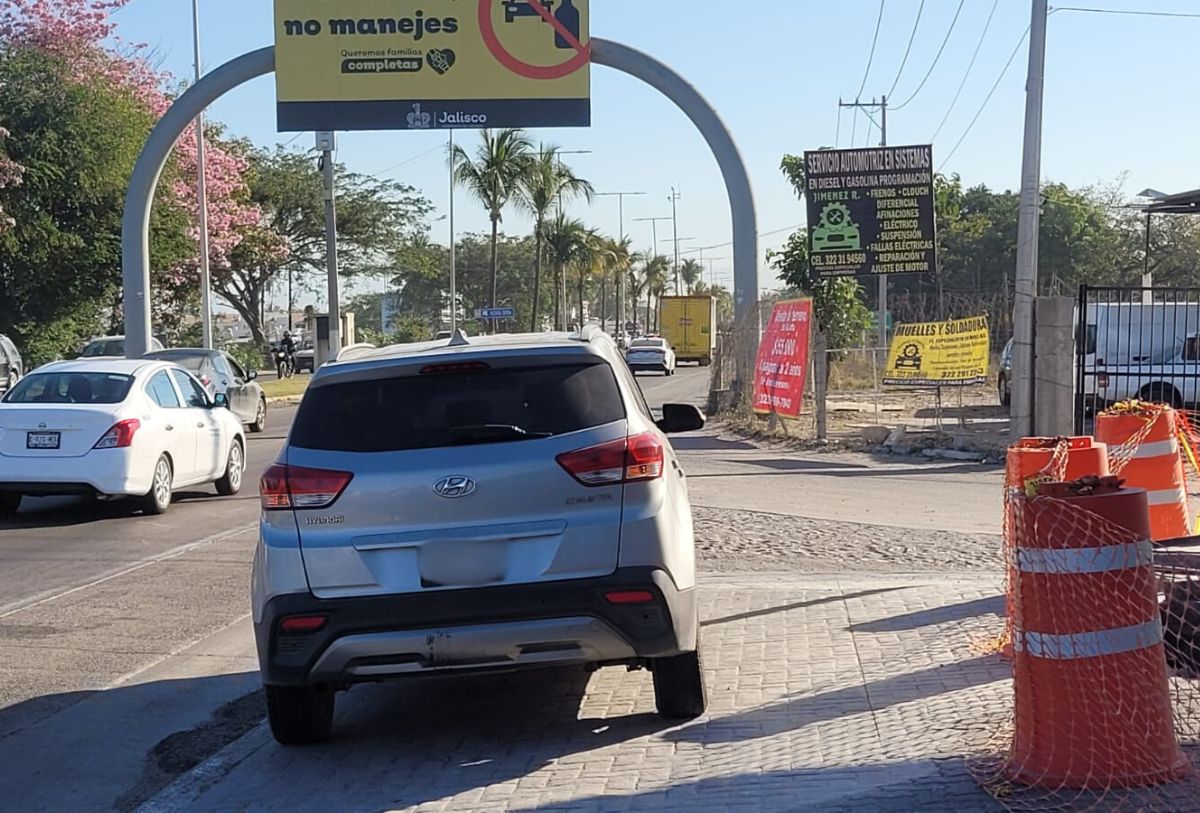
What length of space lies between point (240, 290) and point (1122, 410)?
170 ft

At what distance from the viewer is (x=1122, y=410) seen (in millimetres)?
9414

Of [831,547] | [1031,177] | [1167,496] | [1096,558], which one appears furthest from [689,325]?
[1096,558]

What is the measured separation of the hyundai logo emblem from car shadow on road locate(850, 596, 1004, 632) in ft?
10.6

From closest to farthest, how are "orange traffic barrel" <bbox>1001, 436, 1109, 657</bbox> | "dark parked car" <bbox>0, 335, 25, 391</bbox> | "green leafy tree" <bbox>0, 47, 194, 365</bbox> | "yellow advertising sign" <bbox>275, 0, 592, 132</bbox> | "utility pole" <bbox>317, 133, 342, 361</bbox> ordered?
"orange traffic barrel" <bbox>1001, 436, 1109, 657</bbox> < "yellow advertising sign" <bbox>275, 0, 592, 132</bbox> < "dark parked car" <bbox>0, 335, 25, 391</bbox> < "utility pole" <bbox>317, 133, 342, 361</bbox> < "green leafy tree" <bbox>0, 47, 194, 365</bbox>

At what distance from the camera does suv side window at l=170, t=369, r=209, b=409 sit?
15320 millimetres

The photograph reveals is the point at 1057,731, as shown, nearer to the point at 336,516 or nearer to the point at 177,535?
the point at 336,516

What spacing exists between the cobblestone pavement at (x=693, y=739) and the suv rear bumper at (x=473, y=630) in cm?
46

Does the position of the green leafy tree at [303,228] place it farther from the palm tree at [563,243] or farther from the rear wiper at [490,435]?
the rear wiper at [490,435]

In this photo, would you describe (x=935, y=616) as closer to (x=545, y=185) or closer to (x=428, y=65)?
(x=428, y=65)

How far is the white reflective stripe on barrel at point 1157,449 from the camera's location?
30.1ft

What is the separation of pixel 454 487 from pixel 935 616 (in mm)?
3702

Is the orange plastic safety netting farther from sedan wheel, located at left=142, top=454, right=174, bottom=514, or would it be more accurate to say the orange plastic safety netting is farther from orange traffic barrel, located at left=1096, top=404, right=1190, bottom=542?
sedan wheel, located at left=142, top=454, right=174, bottom=514

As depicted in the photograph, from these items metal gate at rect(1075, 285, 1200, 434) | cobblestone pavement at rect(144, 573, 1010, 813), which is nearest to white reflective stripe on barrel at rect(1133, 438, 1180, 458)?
cobblestone pavement at rect(144, 573, 1010, 813)

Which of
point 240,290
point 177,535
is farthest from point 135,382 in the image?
point 240,290
